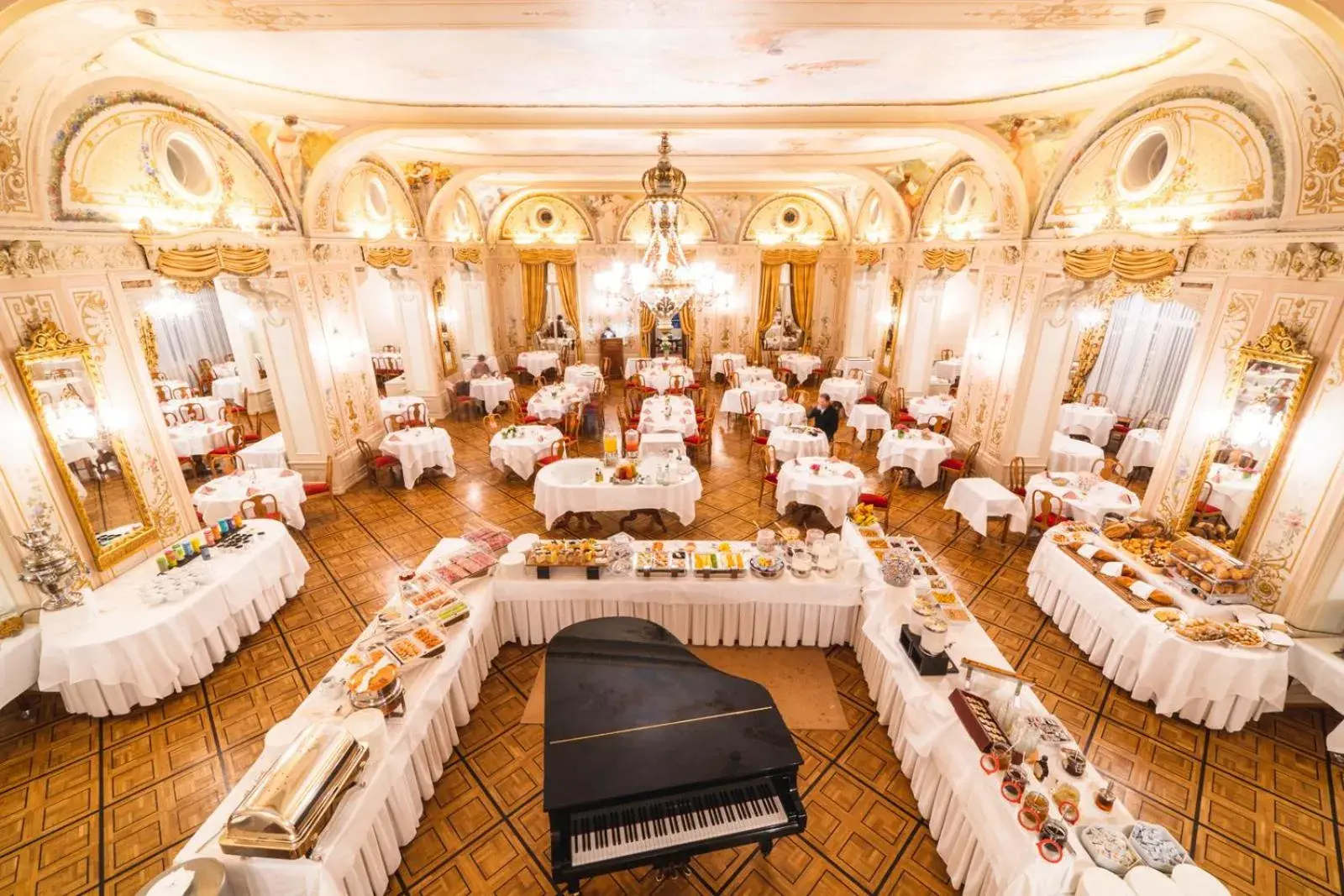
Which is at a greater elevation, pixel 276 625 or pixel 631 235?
pixel 631 235

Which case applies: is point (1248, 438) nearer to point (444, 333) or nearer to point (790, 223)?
point (790, 223)

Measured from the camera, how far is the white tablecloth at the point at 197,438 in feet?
30.0

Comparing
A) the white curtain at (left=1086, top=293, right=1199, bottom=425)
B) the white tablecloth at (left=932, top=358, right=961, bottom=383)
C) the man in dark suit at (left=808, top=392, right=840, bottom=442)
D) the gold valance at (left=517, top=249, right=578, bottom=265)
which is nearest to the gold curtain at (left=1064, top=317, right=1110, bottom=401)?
the white curtain at (left=1086, top=293, right=1199, bottom=425)

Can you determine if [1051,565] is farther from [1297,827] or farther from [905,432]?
[905,432]

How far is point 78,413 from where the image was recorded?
5.26m

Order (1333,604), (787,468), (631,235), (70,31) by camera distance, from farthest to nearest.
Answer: (631,235) → (787,468) → (1333,604) → (70,31)

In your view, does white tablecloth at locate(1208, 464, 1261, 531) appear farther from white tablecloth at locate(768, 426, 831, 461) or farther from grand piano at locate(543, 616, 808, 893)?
grand piano at locate(543, 616, 808, 893)

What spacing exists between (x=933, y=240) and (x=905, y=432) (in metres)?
4.57

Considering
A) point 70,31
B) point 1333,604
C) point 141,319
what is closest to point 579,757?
point 70,31

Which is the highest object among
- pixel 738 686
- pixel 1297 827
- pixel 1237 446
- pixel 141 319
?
pixel 141 319

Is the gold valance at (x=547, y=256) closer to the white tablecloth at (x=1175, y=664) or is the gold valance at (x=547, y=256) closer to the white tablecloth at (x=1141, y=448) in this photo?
the white tablecloth at (x=1141, y=448)

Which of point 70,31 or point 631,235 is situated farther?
point 631,235

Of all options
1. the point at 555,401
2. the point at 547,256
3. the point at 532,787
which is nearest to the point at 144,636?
the point at 532,787

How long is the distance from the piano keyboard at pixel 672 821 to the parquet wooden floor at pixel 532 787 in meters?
0.97
